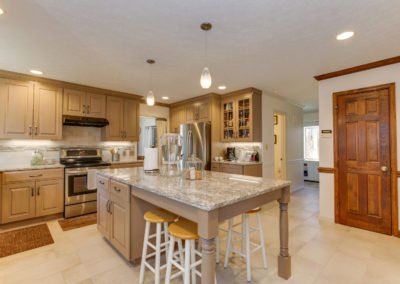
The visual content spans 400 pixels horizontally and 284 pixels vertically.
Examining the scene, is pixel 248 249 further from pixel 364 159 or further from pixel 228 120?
pixel 228 120

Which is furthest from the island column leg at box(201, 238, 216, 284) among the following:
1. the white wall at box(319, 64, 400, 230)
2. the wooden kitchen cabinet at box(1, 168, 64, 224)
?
the wooden kitchen cabinet at box(1, 168, 64, 224)

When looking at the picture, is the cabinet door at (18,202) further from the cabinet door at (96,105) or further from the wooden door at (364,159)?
the wooden door at (364,159)

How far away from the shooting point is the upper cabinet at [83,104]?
12.8ft

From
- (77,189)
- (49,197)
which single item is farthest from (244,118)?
(49,197)

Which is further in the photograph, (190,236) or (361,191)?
(361,191)

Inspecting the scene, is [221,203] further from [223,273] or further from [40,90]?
[40,90]

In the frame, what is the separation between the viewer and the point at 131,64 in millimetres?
2988

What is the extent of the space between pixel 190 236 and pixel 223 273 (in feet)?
2.76

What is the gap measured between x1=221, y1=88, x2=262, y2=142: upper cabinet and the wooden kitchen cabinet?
11.1 ft

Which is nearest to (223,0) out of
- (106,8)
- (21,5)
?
(106,8)

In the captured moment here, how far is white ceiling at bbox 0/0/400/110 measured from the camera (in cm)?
179

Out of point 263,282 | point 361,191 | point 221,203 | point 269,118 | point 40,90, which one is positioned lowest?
point 263,282

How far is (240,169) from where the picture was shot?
4047 millimetres

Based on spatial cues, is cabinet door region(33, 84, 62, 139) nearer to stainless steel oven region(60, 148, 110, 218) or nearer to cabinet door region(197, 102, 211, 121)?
stainless steel oven region(60, 148, 110, 218)
